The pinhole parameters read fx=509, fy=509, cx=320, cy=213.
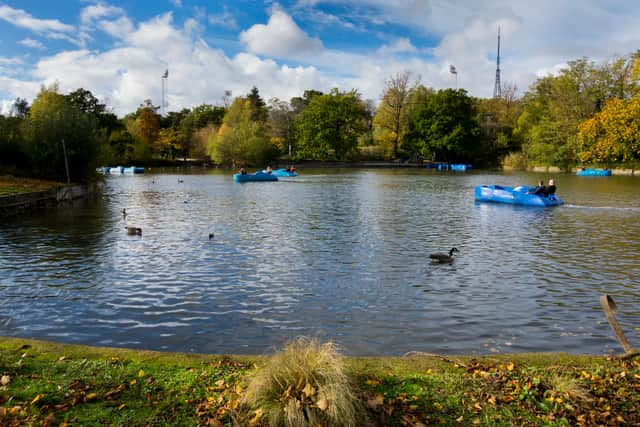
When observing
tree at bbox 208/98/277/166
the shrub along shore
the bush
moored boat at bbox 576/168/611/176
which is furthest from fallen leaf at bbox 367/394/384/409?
tree at bbox 208/98/277/166

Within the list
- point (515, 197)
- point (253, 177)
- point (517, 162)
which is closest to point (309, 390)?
point (515, 197)

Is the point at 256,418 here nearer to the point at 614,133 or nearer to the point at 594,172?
the point at 594,172

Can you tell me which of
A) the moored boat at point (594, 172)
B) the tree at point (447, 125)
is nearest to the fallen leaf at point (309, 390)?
the moored boat at point (594, 172)

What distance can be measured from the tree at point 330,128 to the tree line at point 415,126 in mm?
203

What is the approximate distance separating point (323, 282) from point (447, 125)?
87.5 meters

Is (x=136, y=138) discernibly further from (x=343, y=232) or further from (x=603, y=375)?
(x=603, y=375)

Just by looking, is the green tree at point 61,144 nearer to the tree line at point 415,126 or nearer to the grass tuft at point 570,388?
the tree line at point 415,126

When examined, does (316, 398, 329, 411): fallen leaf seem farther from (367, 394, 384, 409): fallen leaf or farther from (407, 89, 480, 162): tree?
(407, 89, 480, 162): tree

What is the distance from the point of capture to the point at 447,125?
94.9 metres

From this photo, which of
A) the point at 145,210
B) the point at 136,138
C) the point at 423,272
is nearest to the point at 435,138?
the point at 136,138

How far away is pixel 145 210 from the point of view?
28.4 m

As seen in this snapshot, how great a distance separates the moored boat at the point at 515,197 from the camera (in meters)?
29.2

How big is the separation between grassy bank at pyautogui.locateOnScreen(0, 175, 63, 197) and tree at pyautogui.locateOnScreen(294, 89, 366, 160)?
2646 inches

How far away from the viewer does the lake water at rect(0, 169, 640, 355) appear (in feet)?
29.7
